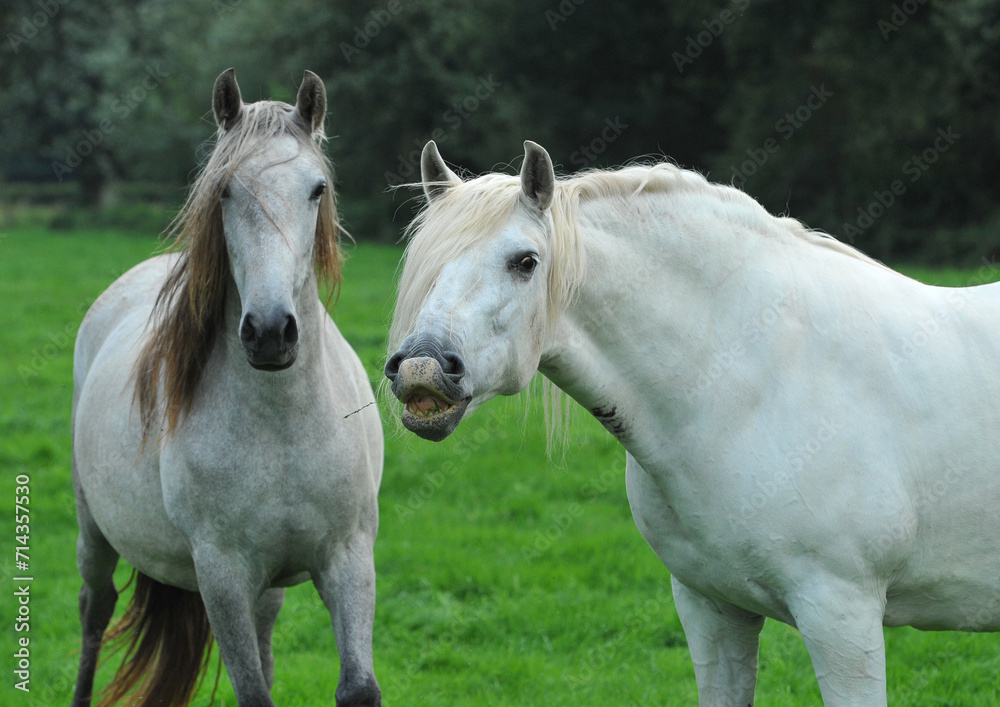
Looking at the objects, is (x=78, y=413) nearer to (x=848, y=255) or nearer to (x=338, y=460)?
(x=338, y=460)

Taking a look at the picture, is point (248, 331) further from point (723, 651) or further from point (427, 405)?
point (723, 651)

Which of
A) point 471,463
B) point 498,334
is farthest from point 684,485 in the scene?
point 471,463

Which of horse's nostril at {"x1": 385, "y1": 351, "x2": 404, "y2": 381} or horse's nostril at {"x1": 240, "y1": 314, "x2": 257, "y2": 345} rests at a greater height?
horse's nostril at {"x1": 240, "y1": 314, "x2": 257, "y2": 345}

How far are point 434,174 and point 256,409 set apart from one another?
1.06 metres

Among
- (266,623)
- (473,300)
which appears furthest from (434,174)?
(266,623)

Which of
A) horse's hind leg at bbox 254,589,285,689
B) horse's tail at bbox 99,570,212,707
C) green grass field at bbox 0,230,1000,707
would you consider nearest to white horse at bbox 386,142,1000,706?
green grass field at bbox 0,230,1000,707

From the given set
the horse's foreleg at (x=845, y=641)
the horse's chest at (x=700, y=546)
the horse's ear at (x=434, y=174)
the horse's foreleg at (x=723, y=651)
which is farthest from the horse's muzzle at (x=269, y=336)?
the horse's foreleg at (x=845, y=641)

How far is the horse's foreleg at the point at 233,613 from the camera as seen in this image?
10.3 feet

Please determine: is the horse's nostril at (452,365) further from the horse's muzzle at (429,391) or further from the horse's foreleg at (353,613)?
the horse's foreleg at (353,613)

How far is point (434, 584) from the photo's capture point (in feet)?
18.5

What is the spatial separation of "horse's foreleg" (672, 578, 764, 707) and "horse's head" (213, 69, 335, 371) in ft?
4.95

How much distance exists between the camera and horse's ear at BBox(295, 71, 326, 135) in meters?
3.21

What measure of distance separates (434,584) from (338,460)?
2623 millimetres

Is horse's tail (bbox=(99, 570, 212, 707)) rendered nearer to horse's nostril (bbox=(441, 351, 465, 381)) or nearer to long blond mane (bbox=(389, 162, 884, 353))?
long blond mane (bbox=(389, 162, 884, 353))
